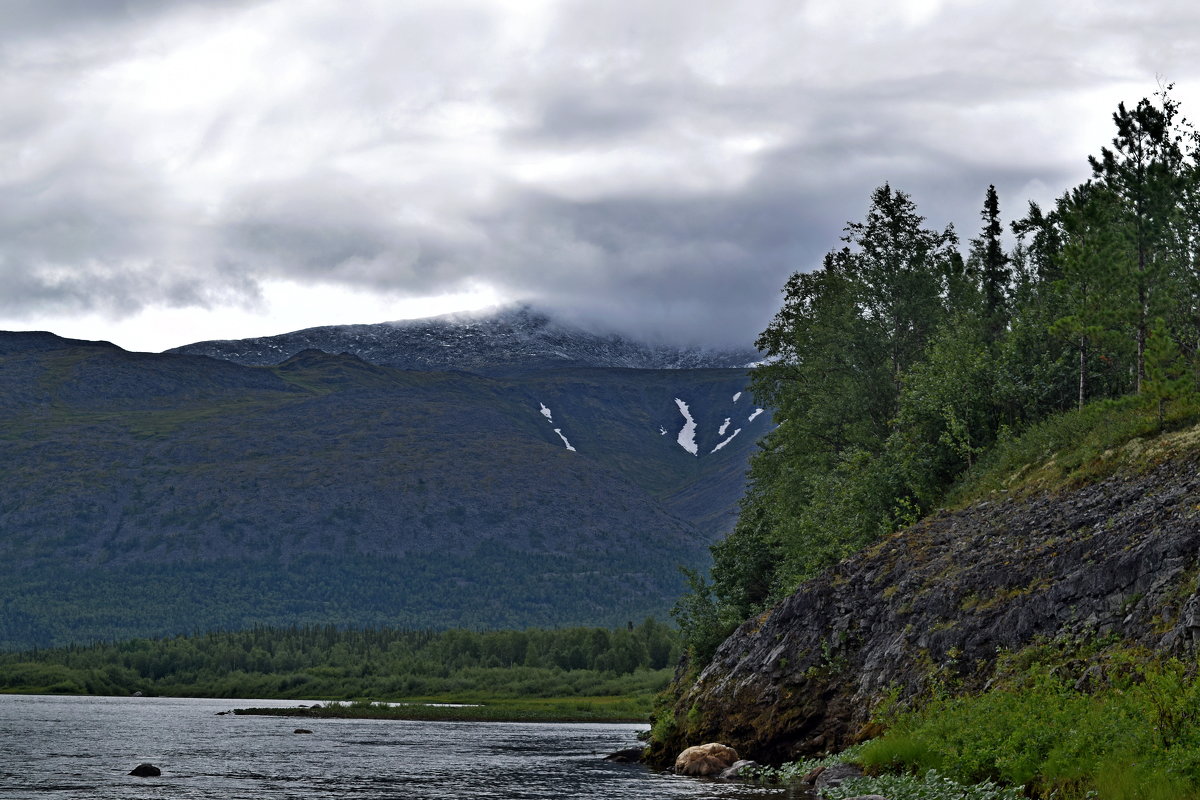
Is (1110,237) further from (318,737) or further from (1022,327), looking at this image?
(318,737)

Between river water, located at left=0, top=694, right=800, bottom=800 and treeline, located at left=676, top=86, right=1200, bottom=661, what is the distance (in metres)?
17.1

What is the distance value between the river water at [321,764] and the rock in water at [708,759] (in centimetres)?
94

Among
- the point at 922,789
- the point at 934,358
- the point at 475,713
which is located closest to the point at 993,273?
the point at 934,358

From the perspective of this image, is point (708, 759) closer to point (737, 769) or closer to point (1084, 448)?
point (737, 769)

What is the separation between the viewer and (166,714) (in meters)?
166

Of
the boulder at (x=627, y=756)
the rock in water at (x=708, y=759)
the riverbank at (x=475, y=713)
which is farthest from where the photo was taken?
the riverbank at (x=475, y=713)

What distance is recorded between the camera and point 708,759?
5778cm

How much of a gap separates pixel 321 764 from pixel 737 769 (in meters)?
33.0

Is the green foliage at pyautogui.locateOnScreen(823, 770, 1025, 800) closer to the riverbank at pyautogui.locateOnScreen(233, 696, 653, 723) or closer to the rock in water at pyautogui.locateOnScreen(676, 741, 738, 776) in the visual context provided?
the rock in water at pyautogui.locateOnScreen(676, 741, 738, 776)

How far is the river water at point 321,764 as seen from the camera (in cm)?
5581

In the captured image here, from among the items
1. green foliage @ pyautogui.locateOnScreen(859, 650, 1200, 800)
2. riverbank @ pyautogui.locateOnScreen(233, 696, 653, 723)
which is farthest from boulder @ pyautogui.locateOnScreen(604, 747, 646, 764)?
riverbank @ pyautogui.locateOnScreen(233, 696, 653, 723)

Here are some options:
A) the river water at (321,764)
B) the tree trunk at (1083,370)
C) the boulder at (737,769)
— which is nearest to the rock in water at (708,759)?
the river water at (321,764)

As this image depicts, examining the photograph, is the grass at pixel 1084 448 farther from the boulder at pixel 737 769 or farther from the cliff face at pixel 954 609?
the boulder at pixel 737 769

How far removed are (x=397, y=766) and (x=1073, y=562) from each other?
45.2 meters
